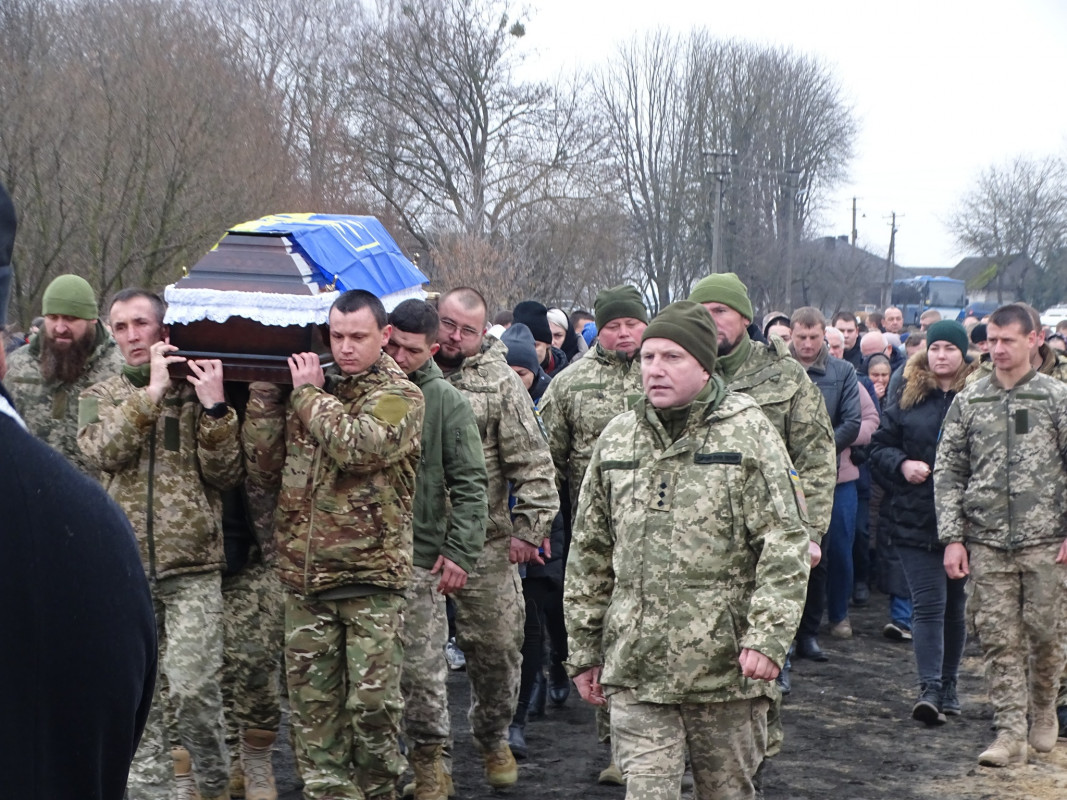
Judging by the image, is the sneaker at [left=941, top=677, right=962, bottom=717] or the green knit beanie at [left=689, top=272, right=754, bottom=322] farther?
the sneaker at [left=941, top=677, right=962, bottom=717]

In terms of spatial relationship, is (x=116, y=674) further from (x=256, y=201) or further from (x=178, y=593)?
(x=256, y=201)

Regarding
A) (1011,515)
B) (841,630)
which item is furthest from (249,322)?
(841,630)

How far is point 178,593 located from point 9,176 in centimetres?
1740

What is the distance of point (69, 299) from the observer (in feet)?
19.8

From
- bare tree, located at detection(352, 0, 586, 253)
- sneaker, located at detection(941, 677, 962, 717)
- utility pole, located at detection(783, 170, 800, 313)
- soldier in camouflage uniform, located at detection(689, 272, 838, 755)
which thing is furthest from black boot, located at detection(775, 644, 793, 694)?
utility pole, located at detection(783, 170, 800, 313)

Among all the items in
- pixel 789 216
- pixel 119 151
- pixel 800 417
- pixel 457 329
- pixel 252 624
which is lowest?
pixel 252 624

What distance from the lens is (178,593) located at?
206 inches

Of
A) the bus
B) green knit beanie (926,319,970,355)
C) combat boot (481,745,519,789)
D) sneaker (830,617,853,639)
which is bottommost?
combat boot (481,745,519,789)

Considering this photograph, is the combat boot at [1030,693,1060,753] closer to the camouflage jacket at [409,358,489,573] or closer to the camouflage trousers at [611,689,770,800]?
the camouflage trousers at [611,689,770,800]

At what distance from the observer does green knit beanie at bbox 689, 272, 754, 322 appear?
623 centimetres

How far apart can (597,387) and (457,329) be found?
3.01 ft

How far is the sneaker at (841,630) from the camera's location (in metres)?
9.77

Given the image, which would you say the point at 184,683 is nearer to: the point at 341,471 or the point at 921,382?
the point at 341,471

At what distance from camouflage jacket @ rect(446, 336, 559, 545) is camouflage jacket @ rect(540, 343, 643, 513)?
1.35ft
